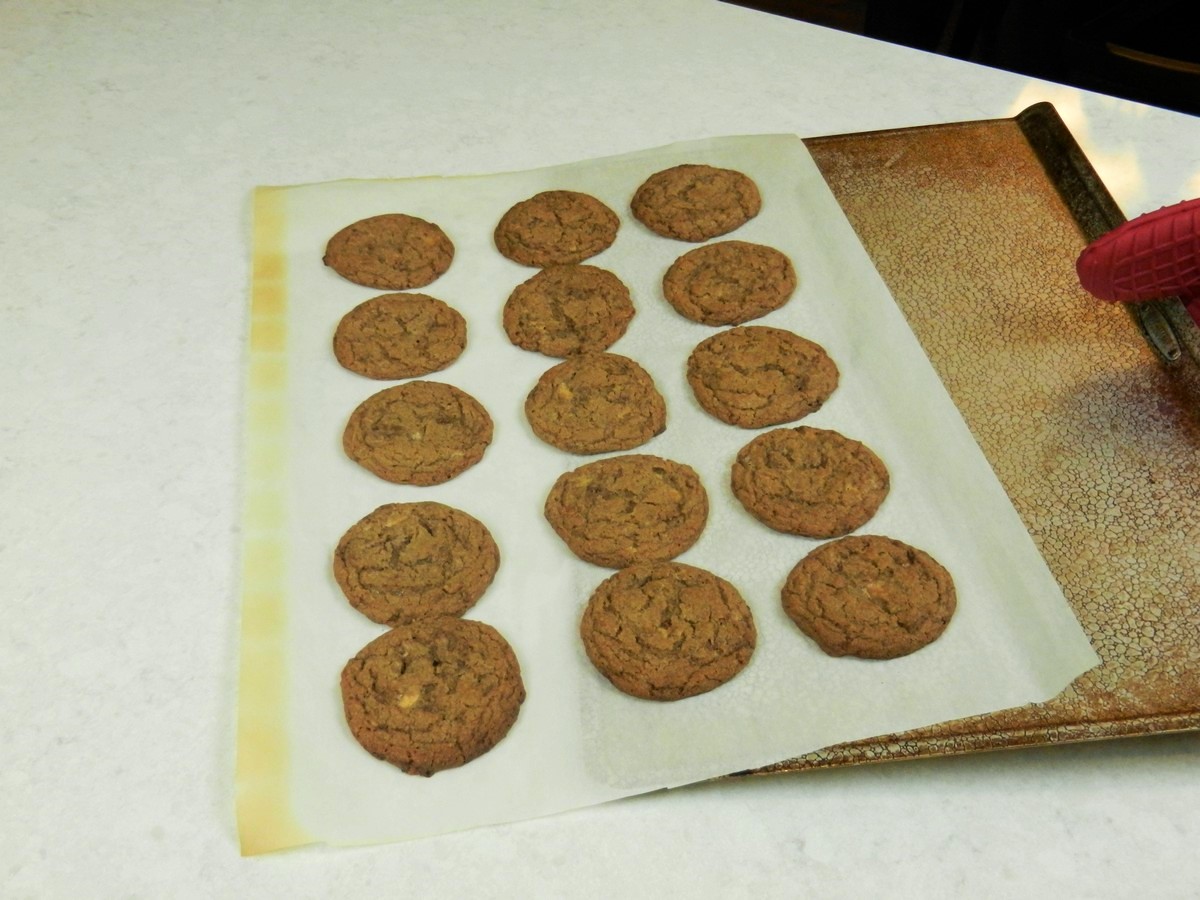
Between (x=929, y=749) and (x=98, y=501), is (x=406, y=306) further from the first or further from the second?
(x=929, y=749)

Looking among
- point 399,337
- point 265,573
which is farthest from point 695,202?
point 265,573

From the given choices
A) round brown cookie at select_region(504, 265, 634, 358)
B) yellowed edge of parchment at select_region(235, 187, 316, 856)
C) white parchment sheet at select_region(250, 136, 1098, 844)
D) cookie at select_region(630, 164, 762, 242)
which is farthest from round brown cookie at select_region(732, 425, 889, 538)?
yellowed edge of parchment at select_region(235, 187, 316, 856)

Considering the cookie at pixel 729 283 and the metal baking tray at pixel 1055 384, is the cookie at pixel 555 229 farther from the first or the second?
the metal baking tray at pixel 1055 384

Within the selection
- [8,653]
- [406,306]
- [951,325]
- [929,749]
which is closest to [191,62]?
[406,306]

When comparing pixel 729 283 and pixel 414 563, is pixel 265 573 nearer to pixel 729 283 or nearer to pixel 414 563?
pixel 414 563

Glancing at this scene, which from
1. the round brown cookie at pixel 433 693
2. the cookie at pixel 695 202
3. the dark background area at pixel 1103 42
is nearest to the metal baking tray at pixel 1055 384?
the cookie at pixel 695 202
